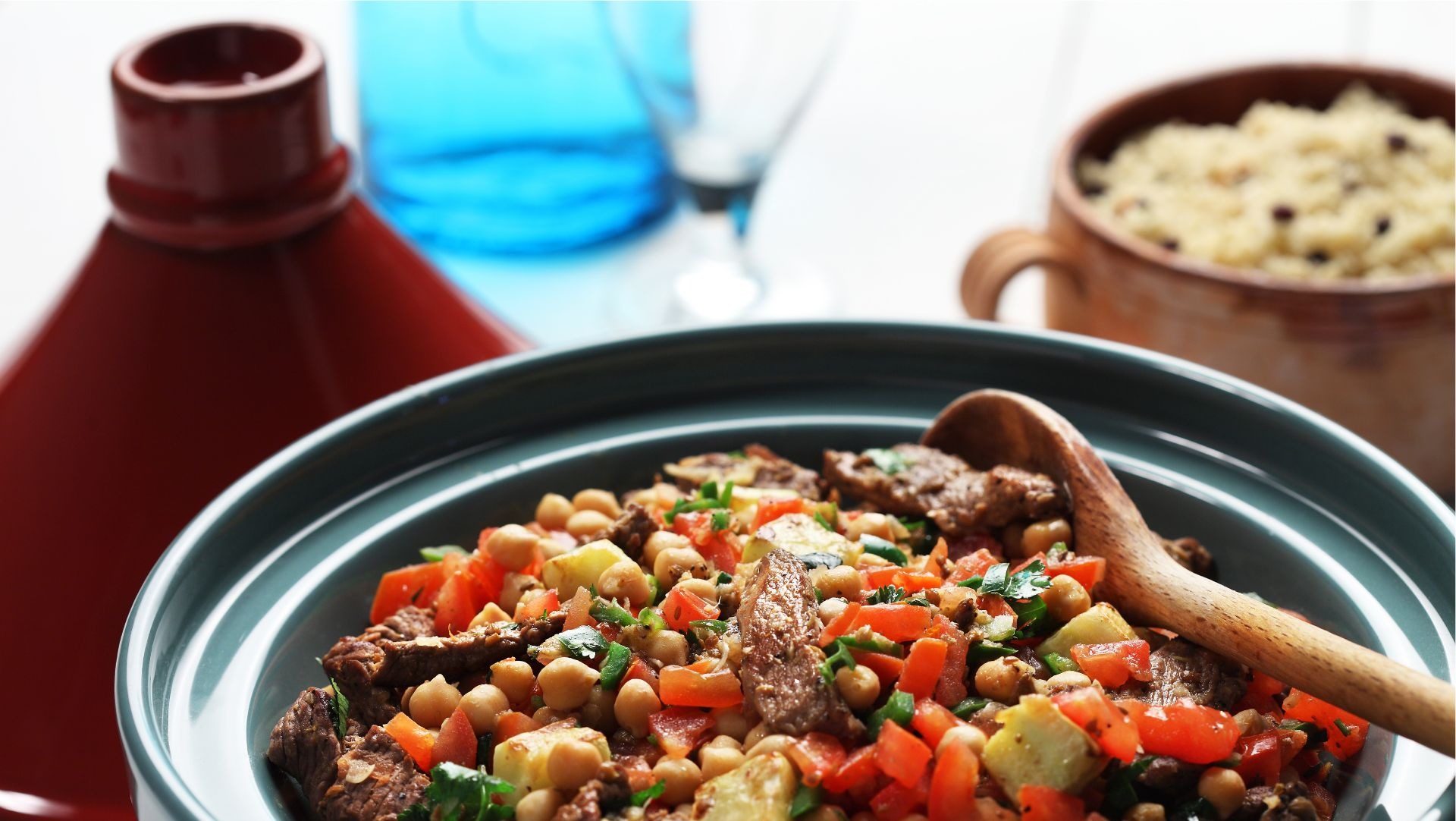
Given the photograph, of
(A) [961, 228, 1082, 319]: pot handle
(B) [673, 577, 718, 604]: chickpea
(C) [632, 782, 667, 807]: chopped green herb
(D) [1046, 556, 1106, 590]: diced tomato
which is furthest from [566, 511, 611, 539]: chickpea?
(A) [961, 228, 1082, 319]: pot handle

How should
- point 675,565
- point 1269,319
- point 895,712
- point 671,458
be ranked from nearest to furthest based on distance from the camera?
point 895,712
point 675,565
point 671,458
point 1269,319

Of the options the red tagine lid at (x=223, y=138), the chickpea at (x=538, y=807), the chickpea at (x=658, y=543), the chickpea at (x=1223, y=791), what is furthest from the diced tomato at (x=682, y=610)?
the red tagine lid at (x=223, y=138)

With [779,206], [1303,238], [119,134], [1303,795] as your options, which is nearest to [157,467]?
[119,134]

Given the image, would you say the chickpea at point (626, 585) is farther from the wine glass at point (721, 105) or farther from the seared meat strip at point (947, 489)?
the wine glass at point (721, 105)

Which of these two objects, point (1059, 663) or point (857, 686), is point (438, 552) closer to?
point (857, 686)

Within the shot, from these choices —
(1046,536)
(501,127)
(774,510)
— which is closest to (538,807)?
(774,510)

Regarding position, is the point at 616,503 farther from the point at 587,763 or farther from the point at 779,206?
the point at 779,206

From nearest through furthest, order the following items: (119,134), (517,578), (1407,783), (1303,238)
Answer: (1407,783) < (517,578) < (119,134) < (1303,238)
